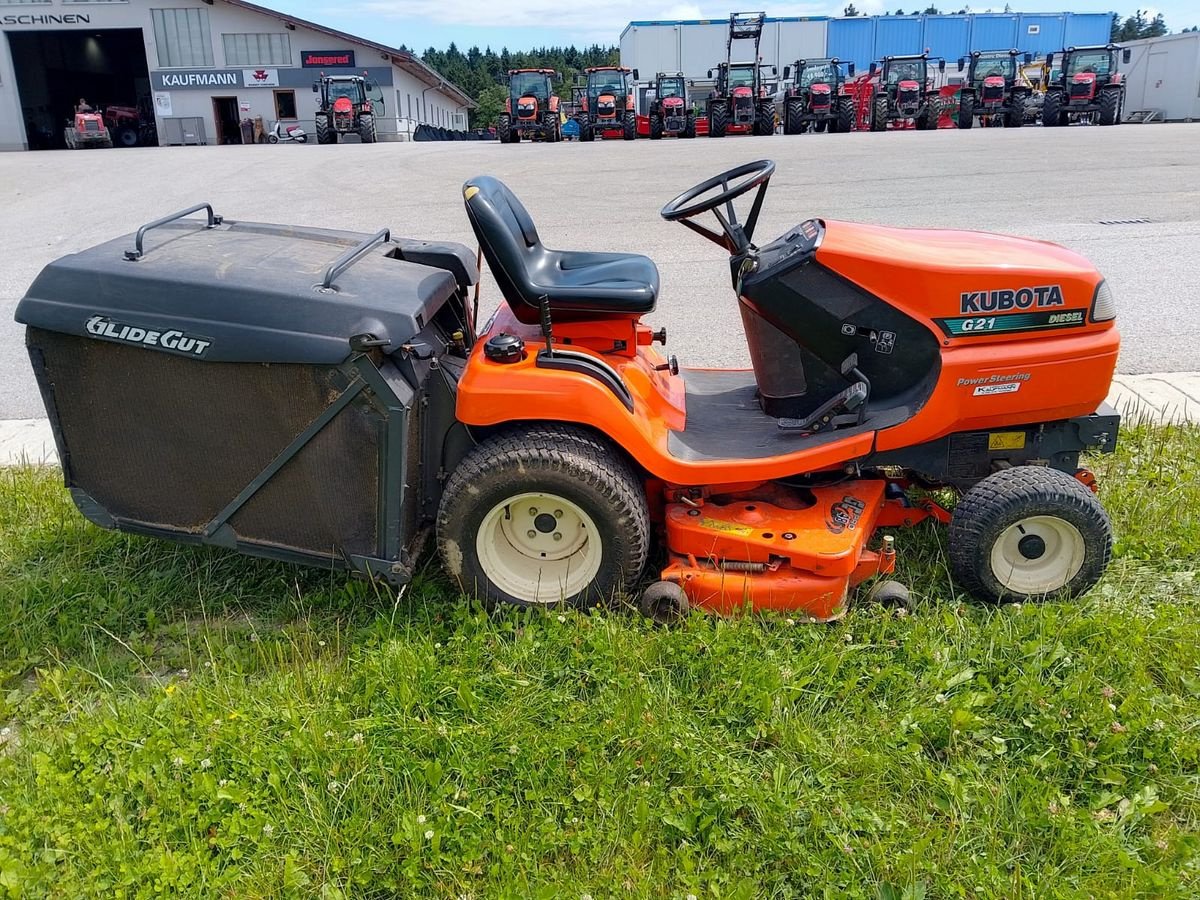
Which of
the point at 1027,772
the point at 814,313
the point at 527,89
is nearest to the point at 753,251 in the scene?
the point at 814,313

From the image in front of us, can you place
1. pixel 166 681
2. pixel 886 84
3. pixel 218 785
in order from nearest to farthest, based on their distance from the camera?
pixel 218 785, pixel 166 681, pixel 886 84

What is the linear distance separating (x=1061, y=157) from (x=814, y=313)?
1261 cm

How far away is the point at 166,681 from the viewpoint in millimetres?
2680

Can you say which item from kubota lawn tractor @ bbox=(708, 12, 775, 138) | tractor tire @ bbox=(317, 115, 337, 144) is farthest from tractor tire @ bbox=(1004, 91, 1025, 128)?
tractor tire @ bbox=(317, 115, 337, 144)

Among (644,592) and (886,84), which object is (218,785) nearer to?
(644,592)

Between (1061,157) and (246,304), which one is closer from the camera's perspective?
(246,304)

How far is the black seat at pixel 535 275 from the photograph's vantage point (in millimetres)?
2742

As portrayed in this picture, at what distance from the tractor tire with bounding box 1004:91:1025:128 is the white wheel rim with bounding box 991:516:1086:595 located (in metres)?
23.8

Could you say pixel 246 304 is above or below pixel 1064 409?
above

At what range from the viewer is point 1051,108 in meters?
23.0

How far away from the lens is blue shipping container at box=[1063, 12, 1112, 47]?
47000mm

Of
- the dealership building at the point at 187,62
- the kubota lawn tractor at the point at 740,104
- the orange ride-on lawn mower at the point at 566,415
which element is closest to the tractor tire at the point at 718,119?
the kubota lawn tractor at the point at 740,104

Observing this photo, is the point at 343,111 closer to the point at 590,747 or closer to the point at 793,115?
the point at 793,115

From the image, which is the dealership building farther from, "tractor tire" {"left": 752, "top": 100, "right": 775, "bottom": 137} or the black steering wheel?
the black steering wheel
